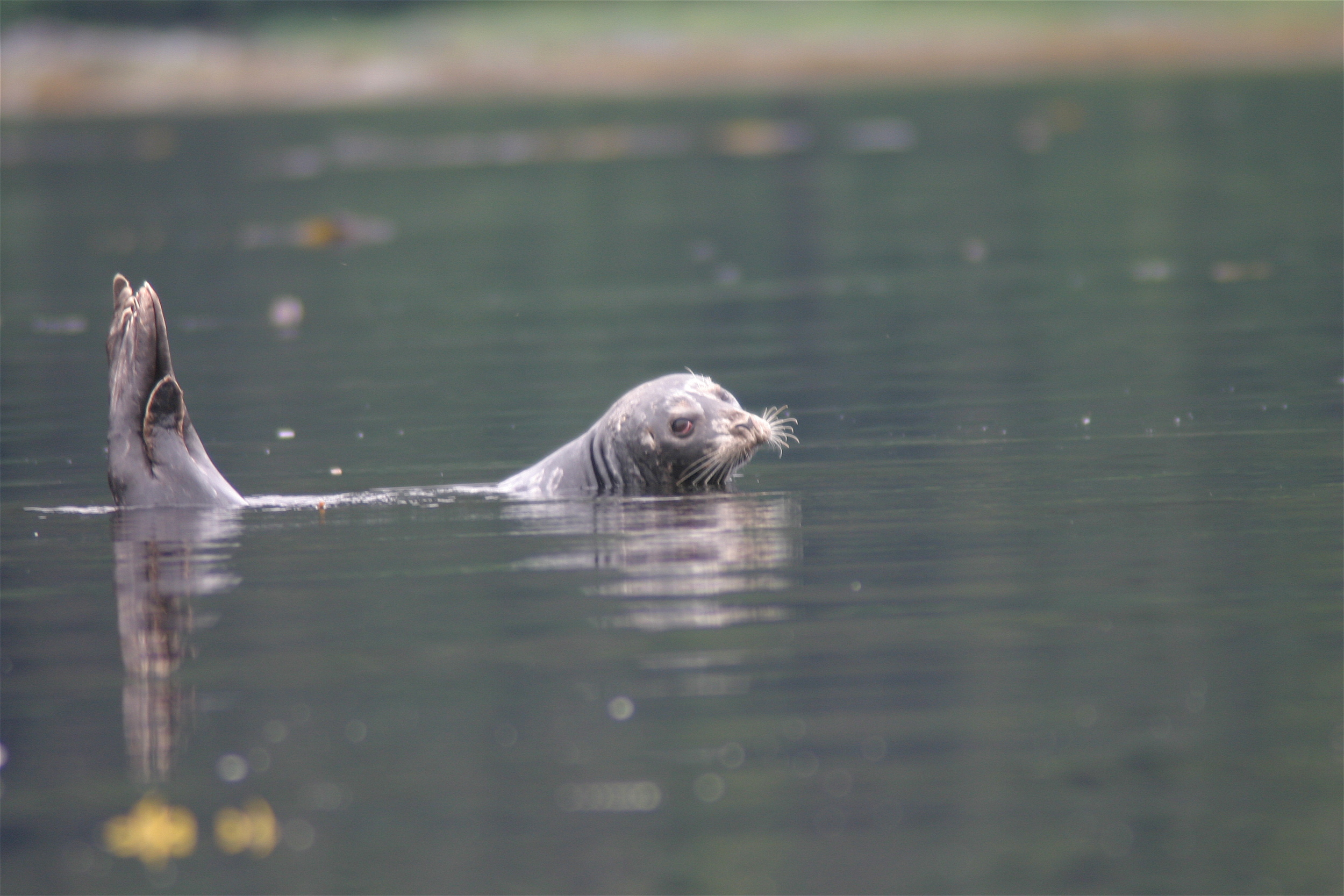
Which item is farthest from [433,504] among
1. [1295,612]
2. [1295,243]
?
[1295,243]

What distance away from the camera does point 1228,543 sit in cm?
948

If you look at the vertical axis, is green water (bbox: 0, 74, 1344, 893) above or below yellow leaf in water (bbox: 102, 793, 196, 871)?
above

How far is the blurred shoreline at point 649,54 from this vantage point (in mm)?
74125

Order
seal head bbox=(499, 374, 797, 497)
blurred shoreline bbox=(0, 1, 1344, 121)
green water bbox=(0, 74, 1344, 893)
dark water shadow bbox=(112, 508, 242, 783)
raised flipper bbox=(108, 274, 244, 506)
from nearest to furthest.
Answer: green water bbox=(0, 74, 1344, 893) → dark water shadow bbox=(112, 508, 242, 783) → raised flipper bbox=(108, 274, 244, 506) → seal head bbox=(499, 374, 797, 497) → blurred shoreline bbox=(0, 1, 1344, 121)

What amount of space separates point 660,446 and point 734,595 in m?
2.88

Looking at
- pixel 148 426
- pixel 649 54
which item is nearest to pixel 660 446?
pixel 148 426

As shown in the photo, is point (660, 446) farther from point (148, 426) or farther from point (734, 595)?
point (734, 595)

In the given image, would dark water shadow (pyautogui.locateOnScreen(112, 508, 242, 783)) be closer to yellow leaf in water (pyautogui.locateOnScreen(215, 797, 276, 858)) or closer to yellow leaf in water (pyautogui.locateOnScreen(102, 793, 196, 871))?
yellow leaf in water (pyautogui.locateOnScreen(102, 793, 196, 871))

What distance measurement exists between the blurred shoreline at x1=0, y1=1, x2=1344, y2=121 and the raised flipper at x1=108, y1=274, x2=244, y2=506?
5788cm

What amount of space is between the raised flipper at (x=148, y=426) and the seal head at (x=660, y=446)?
66.9 inches

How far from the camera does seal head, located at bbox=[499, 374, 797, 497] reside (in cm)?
1159

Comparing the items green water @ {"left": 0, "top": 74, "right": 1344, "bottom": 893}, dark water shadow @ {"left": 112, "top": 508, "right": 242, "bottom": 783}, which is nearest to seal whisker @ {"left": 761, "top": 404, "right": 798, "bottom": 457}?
green water @ {"left": 0, "top": 74, "right": 1344, "bottom": 893}

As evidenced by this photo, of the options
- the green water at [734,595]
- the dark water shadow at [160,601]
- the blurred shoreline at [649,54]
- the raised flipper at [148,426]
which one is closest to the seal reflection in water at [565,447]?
the raised flipper at [148,426]

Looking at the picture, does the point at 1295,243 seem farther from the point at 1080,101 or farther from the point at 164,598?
the point at 1080,101
